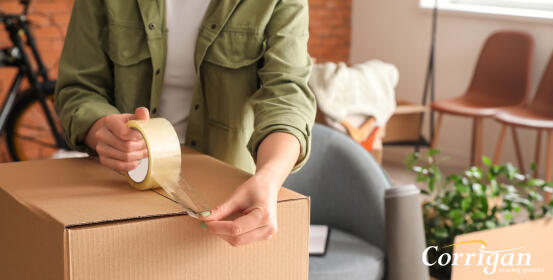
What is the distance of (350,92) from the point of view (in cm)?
381

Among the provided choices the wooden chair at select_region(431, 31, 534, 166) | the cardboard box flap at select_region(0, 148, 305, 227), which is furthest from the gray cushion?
the wooden chair at select_region(431, 31, 534, 166)

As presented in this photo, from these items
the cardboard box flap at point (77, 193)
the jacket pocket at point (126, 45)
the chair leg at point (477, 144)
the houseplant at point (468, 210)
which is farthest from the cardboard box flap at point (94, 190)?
the chair leg at point (477, 144)

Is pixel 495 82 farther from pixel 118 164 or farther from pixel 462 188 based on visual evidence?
pixel 118 164

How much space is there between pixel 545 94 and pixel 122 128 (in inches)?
147

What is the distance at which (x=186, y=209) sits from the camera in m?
0.70

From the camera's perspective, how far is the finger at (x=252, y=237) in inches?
26.9

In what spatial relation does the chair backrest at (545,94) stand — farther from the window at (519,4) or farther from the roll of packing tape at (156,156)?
the roll of packing tape at (156,156)

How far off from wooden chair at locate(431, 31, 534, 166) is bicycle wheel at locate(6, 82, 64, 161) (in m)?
2.22

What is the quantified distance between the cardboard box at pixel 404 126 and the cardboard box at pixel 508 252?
349cm

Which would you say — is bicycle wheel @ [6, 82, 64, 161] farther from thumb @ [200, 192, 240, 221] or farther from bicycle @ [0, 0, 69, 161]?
thumb @ [200, 192, 240, 221]

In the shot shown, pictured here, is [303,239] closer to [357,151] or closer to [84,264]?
[84,264]

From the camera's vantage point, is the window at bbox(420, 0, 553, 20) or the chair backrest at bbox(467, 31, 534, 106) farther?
the window at bbox(420, 0, 553, 20)

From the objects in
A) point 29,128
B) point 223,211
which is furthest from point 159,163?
point 29,128

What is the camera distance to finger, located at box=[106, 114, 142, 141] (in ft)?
2.61
